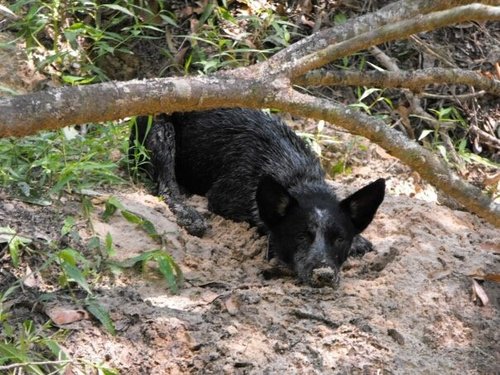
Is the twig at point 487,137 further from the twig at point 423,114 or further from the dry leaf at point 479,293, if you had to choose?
the dry leaf at point 479,293

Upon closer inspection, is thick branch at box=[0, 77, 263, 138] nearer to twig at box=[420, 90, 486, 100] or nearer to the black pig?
the black pig

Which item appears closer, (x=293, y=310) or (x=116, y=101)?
(x=116, y=101)

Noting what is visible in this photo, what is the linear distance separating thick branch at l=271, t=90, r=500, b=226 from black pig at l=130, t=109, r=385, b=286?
1.00m

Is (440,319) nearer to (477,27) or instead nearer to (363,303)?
(363,303)

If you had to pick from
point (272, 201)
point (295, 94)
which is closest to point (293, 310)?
point (295, 94)

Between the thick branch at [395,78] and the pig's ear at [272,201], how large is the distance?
1.11 metres

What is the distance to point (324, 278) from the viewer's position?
598 cm

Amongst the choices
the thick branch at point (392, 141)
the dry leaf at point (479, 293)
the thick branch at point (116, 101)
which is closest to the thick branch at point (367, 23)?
the thick branch at point (392, 141)

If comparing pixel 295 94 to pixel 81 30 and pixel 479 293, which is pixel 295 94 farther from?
pixel 81 30

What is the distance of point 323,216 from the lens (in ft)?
21.7

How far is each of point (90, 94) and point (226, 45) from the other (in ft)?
15.0

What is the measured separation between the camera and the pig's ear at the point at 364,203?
21.4ft

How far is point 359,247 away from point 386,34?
1.77 metres

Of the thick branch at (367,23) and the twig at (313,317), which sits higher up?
the thick branch at (367,23)
